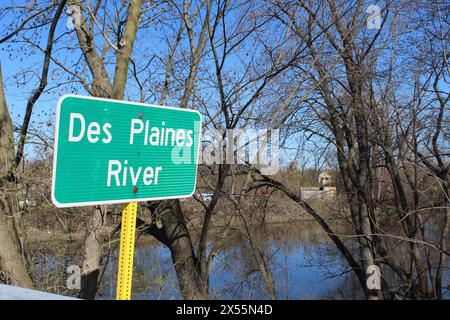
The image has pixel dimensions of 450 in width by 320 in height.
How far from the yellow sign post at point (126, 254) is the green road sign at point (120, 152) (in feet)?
0.28

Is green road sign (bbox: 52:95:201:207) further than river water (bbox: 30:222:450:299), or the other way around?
river water (bbox: 30:222:450:299)

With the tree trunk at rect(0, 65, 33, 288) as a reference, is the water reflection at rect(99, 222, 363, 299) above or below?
below

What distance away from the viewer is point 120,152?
5.63ft

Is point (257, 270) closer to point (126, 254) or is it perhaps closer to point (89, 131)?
point (126, 254)

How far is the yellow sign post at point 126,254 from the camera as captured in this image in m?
1.75

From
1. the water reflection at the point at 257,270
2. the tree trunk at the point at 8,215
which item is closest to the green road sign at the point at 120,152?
the tree trunk at the point at 8,215

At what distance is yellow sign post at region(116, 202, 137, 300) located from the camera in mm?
1746

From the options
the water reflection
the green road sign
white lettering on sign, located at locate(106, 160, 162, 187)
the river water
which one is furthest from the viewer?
the water reflection

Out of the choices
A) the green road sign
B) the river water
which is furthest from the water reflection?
the green road sign

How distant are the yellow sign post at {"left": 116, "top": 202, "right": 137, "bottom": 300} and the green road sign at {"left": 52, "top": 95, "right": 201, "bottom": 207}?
0.28 ft

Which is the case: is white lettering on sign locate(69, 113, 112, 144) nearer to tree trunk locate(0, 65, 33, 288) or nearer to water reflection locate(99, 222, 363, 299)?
tree trunk locate(0, 65, 33, 288)

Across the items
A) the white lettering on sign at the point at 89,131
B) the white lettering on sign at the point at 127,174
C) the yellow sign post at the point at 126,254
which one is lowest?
the yellow sign post at the point at 126,254

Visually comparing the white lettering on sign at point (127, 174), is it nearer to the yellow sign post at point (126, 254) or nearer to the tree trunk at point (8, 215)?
the yellow sign post at point (126, 254)
